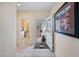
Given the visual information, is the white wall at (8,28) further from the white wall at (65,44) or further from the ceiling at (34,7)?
the white wall at (65,44)

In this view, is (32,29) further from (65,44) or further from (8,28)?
(65,44)

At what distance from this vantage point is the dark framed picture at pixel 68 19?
112cm

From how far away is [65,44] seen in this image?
1.44m

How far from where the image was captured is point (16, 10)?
1.57 meters

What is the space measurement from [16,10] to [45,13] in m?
0.39

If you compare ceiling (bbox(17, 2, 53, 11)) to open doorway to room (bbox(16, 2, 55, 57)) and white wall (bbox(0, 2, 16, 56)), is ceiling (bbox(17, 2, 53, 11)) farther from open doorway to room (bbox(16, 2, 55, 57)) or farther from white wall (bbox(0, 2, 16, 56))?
white wall (bbox(0, 2, 16, 56))

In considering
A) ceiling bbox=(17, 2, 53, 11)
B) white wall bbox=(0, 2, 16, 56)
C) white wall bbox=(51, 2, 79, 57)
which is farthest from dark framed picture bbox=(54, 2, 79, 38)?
white wall bbox=(0, 2, 16, 56)

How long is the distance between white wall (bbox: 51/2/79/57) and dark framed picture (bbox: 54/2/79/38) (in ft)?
0.18

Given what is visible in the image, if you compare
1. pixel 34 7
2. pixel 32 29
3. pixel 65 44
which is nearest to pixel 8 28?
pixel 32 29

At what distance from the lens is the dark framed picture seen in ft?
3.69

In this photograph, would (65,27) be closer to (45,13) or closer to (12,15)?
(45,13)

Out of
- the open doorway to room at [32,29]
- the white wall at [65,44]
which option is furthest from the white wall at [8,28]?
the white wall at [65,44]

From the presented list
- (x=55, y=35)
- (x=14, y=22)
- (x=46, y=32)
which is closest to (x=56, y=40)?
(x=55, y=35)

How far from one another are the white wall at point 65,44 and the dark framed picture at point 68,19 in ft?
0.18
